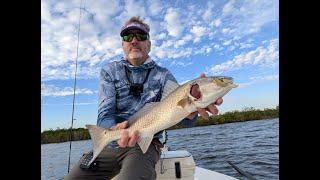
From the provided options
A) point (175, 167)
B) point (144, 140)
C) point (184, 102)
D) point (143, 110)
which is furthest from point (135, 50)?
point (175, 167)

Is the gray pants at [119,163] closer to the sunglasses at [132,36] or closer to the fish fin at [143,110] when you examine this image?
the fish fin at [143,110]

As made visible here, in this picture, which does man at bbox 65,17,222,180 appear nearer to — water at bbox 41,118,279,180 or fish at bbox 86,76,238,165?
fish at bbox 86,76,238,165

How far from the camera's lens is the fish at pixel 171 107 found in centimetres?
291

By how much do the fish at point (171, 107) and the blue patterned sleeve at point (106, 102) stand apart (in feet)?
1.17

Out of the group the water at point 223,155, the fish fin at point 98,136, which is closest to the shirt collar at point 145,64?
the fish fin at point 98,136

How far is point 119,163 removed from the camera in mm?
3746

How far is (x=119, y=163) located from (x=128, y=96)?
637 millimetres

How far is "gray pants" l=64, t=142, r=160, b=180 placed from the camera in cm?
351

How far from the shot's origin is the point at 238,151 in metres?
17.2

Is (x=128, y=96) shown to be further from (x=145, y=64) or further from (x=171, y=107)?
(x=171, y=107)

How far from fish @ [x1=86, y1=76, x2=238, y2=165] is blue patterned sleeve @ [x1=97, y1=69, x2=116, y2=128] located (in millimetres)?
356
